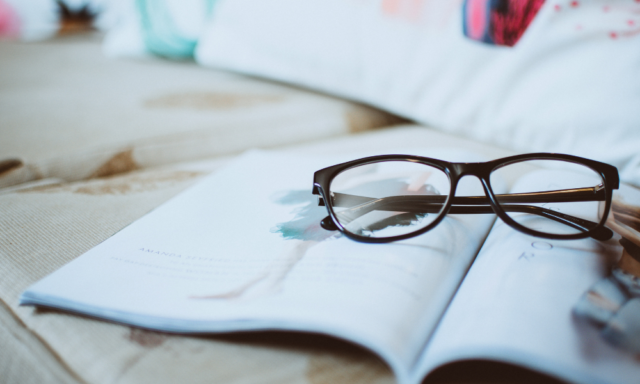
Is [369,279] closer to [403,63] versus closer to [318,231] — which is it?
[318,231]

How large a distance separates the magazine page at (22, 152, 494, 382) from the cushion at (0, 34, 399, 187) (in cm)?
23

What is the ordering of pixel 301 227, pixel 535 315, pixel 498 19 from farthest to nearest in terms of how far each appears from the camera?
pixel 498 19
pixel 301 227
pixel 535 315

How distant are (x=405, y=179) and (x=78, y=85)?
74 cm

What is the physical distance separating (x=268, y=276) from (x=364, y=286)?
0.07 metres

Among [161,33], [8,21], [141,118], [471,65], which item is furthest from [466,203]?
[8,21]

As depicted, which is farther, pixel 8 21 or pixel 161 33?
pixel 8 21

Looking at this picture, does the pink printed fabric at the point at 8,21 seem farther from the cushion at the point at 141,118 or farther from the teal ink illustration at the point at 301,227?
the teal ink illustration at the point at 301,227

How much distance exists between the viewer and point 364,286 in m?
0.24

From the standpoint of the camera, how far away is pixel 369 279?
251 mm

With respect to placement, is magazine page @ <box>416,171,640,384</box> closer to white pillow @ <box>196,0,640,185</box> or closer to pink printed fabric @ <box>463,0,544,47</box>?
white pillow @ <box>196,0,640,185</box>

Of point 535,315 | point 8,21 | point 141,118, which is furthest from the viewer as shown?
point 8,21

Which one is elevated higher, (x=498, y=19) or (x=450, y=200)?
(x=498, y=19)

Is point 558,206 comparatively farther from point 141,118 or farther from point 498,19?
point 141,118

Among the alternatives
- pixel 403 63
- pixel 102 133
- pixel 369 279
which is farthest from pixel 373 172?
pixel 102 133
